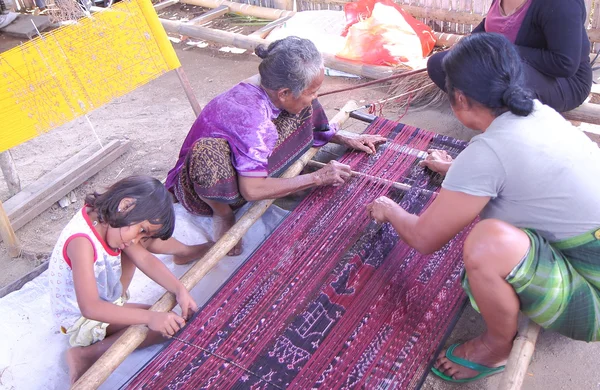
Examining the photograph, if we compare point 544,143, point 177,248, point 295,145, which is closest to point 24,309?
point 177,248

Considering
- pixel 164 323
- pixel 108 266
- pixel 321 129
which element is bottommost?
pixel 321 129

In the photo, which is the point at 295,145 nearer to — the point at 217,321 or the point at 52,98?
the point at 217,321

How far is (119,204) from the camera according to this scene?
1783 millimetres

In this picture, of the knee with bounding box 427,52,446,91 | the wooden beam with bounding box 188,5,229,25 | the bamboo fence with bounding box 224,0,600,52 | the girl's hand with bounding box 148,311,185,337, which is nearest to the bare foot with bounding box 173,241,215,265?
the girl's hand with bounding box 148,311,185,337

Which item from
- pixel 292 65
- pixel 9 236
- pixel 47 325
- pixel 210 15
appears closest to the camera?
pixel 292 65

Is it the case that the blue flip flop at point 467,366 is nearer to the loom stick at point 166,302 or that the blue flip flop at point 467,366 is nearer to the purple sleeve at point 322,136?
the loom stick at point 166,302

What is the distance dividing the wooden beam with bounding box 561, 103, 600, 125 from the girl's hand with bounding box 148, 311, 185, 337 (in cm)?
244

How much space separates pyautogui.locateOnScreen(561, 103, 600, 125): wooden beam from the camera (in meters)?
2.98

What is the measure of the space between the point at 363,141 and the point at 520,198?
138cm

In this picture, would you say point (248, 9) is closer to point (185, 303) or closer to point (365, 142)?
point (365, 142)

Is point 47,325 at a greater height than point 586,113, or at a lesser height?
greater

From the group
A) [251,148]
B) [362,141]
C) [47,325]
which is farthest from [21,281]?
[362,141]

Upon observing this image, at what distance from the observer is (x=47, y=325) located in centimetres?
231

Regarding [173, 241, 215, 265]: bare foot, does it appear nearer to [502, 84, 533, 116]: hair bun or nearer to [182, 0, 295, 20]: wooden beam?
[502, 84, 533, 116]: hair bun
